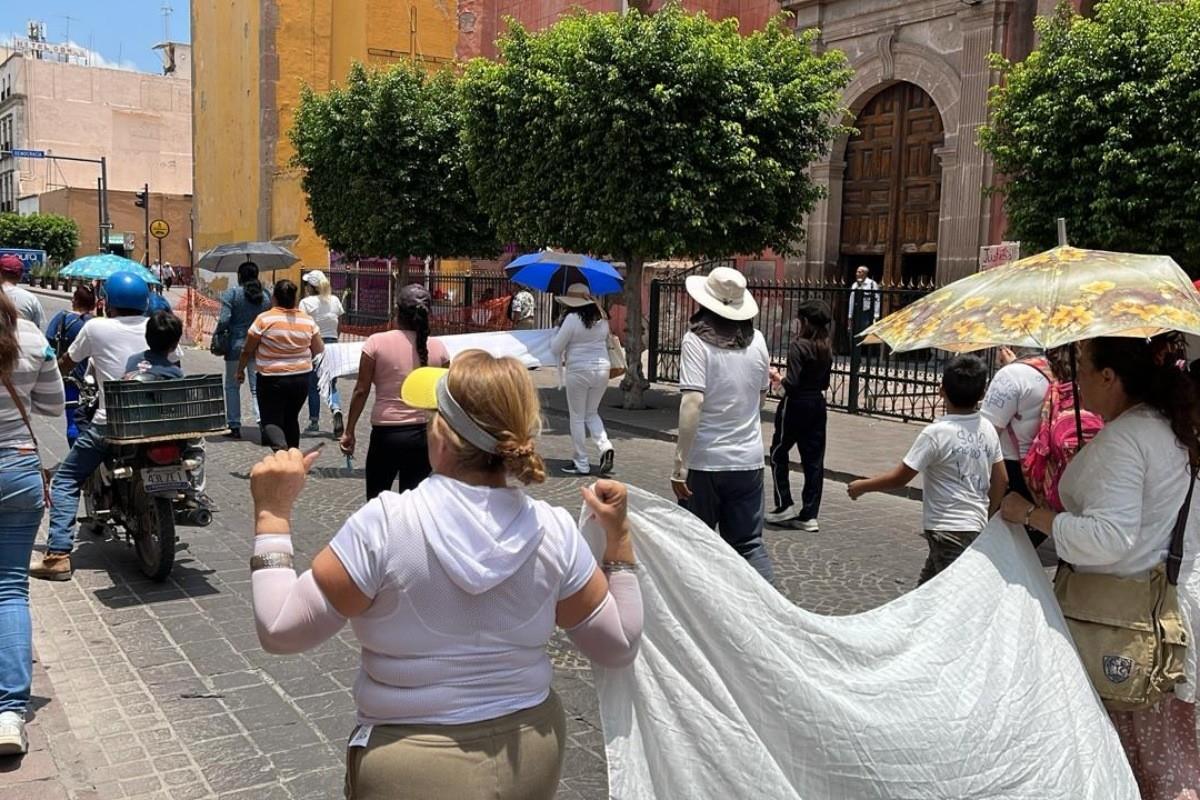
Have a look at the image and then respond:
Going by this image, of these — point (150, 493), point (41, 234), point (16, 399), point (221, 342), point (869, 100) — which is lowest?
point (150, 493)

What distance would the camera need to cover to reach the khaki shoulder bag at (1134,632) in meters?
3.05

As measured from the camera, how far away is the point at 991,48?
18.0 m

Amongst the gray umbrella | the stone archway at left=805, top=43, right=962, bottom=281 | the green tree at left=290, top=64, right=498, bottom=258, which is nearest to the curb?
the gray umbrella

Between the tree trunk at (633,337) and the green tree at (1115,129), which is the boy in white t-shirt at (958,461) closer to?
the green tree at (1115,129)

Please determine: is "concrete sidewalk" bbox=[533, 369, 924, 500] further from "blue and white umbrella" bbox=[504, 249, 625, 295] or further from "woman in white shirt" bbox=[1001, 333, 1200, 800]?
"woman in white shirt" bbox=[1001, 333, 1200, 800]

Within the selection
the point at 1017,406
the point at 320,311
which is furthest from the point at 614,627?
the point at 320,311

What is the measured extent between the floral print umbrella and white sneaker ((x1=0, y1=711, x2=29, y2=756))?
3.33 meters

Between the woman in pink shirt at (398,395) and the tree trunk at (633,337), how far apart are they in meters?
8.91

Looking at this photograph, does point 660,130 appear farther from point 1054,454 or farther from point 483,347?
point 1054,454

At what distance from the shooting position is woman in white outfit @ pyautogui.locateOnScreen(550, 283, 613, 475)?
32.2 ft

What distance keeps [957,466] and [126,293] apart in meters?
5.17

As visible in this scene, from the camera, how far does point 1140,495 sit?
2996 millimetres

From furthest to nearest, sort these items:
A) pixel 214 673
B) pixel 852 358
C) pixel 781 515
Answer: pixel 852 358
pixel 781 515
pixel 214 673

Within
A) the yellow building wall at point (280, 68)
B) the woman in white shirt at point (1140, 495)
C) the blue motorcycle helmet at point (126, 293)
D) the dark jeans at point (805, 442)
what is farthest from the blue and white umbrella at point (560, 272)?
the yellow building wall at point (280, 68)
